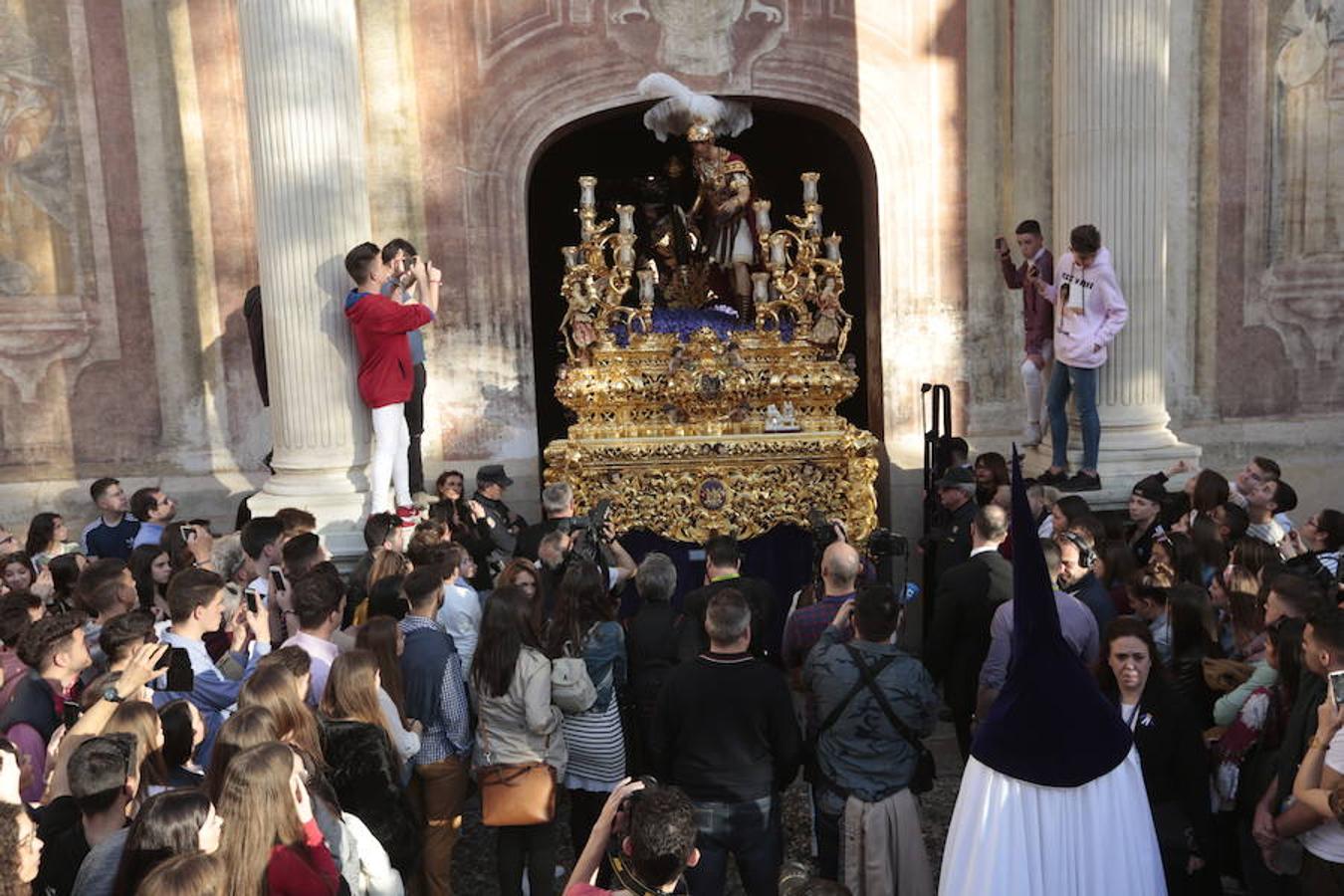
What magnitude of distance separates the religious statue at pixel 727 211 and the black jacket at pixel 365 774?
6.36 metres

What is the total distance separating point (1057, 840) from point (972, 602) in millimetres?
2240

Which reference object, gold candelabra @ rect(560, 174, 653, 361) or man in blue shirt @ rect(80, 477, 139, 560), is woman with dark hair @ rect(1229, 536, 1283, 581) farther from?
man in blue shirt @ rect(80, 477, 139, 560)

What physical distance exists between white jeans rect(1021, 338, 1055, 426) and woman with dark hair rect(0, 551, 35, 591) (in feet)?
21.4

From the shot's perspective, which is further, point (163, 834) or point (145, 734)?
point (145, 734)

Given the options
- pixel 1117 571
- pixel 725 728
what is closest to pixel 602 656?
pixel 725 728

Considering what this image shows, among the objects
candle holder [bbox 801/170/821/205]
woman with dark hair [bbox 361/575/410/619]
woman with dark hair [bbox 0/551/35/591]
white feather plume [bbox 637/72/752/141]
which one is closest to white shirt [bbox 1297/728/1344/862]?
woman with dark hair [bbox 361/575/410/619]

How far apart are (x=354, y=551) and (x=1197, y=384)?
22.3ft

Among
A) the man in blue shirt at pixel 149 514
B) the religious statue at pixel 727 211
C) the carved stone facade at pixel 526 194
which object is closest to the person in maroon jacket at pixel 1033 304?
the carved stone facade at pixel 526 194

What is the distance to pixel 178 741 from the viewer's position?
12.6 feet

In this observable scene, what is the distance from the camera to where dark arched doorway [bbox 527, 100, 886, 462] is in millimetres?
10320

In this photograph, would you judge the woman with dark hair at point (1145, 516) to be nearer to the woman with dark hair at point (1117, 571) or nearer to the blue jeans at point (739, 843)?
the woman with dark hair at point (1117, 571)

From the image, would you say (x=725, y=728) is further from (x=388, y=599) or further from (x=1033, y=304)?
(x=1033, y=304)

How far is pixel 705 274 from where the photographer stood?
10.2m

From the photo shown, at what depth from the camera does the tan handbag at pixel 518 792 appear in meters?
4.73
